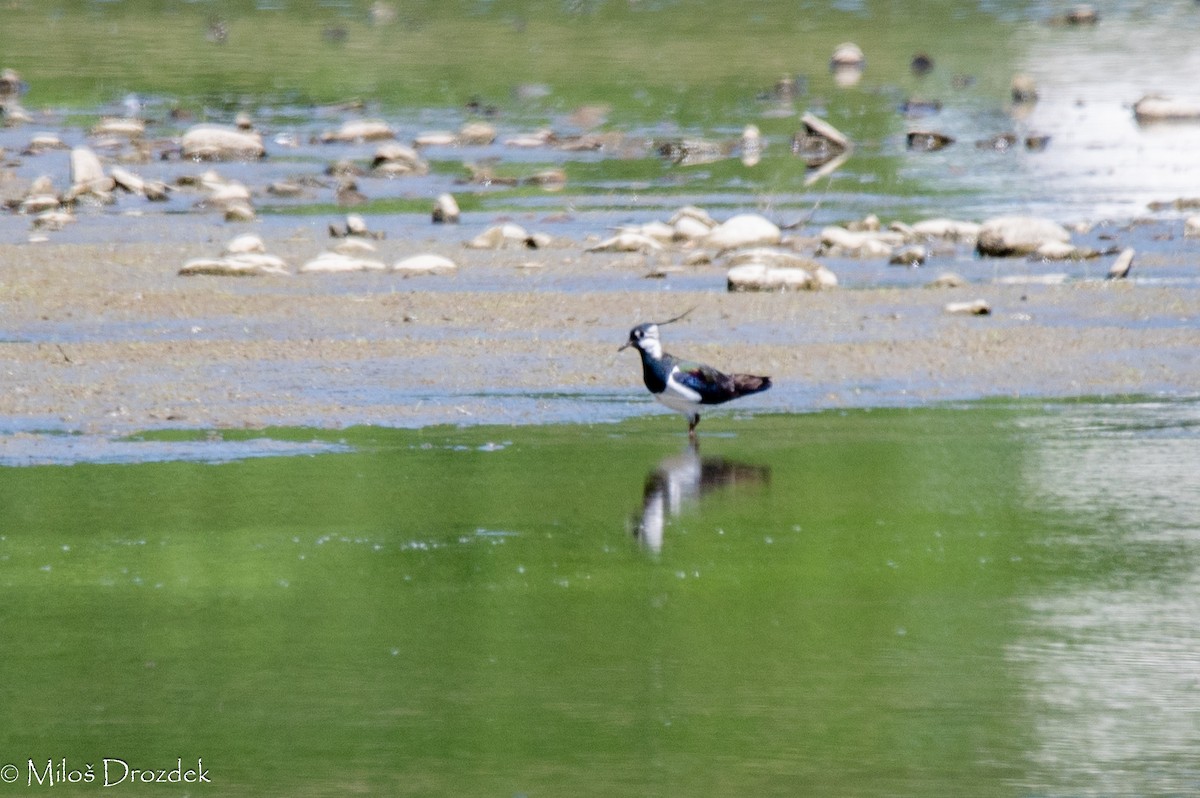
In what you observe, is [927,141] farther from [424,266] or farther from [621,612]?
[621,612]

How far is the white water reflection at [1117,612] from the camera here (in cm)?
590

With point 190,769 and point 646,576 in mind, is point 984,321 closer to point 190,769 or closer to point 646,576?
point 646,576

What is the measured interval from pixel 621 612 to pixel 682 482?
1955mm

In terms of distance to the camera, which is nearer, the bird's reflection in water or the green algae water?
the green algae water

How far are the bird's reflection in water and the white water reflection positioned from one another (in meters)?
1.21

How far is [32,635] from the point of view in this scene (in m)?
7.18

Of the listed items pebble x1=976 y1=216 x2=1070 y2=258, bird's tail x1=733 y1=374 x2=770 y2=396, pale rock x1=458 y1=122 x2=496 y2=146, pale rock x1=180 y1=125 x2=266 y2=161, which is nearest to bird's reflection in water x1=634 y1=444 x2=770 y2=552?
bird's tail x1=733 y1=374 x2=770 y2=396

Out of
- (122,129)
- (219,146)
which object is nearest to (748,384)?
(219,146)

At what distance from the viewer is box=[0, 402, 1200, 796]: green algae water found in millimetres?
5957

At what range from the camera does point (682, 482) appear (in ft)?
30.4

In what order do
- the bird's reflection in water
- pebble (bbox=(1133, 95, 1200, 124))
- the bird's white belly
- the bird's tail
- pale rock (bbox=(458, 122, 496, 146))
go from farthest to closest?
pebble (bbox=(1133, 95, 1200, 124)) → pale rock (bbox=(458, 122, 496, 146)) → the bird's tail → the bird's white belly → the bird's reflection in water

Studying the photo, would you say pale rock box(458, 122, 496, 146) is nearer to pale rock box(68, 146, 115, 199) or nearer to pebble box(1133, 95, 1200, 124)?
pale rock box(68, 146, 115, 199)

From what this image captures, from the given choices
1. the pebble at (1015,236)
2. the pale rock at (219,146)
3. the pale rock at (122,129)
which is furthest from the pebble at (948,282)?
the pale rock at (122,129)

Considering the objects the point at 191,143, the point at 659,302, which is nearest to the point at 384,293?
the point at 659,302
